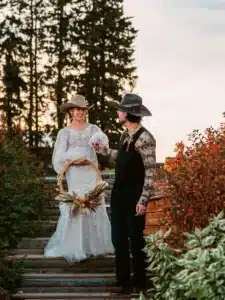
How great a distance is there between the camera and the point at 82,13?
117 feet

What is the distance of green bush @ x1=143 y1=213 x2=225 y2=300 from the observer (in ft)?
21.7

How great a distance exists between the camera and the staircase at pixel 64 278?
966 centimetres

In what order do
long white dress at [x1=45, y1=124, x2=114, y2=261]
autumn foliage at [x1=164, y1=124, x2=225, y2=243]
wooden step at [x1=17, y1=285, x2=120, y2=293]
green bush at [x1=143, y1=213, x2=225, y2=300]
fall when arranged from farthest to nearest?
1. long white dress at [x1=45, y1=124, x2=114, y2=261]
2. wooden step at [x1=17, y1=285, x2=120, y2=293]
3. autumn foliage at [x1=164, y1=124, x2=225, y2=243]
4. green bush at [x1=143, y1=213, x2=225, y2=300]

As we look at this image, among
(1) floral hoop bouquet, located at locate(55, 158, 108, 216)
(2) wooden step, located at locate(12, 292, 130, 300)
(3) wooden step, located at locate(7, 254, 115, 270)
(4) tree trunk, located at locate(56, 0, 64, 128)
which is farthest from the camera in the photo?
(4) tree trunk, located at locate(56, 0, 64, 128)

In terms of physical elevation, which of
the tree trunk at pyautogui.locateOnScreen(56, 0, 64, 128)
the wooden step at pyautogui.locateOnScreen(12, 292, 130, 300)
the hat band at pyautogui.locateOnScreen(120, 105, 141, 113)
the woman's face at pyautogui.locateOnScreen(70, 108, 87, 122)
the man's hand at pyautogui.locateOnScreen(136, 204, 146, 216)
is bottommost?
the wooden step at pyautogui.locateOnScreen(12, 292, 130, 300)

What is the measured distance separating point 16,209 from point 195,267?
19.1ft

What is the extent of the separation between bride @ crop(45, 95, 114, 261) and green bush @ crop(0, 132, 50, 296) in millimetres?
676

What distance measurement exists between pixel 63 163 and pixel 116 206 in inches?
67.5

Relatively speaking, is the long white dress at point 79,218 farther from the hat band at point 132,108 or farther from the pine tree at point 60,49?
the pine tree at point 60,49

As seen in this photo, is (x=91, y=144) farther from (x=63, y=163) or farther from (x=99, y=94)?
(x=99, y=94)

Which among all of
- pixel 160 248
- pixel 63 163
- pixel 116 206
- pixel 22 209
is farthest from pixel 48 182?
pixel 160 248

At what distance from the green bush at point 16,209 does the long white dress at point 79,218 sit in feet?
2.19

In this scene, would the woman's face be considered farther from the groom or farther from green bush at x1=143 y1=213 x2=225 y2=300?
green bush at x1=143 y1=213 x2=225 y2=300

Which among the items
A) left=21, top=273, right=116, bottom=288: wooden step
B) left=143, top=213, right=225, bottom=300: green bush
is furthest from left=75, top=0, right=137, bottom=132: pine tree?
left=143, top=213, right=225, bottom=300: green bush
